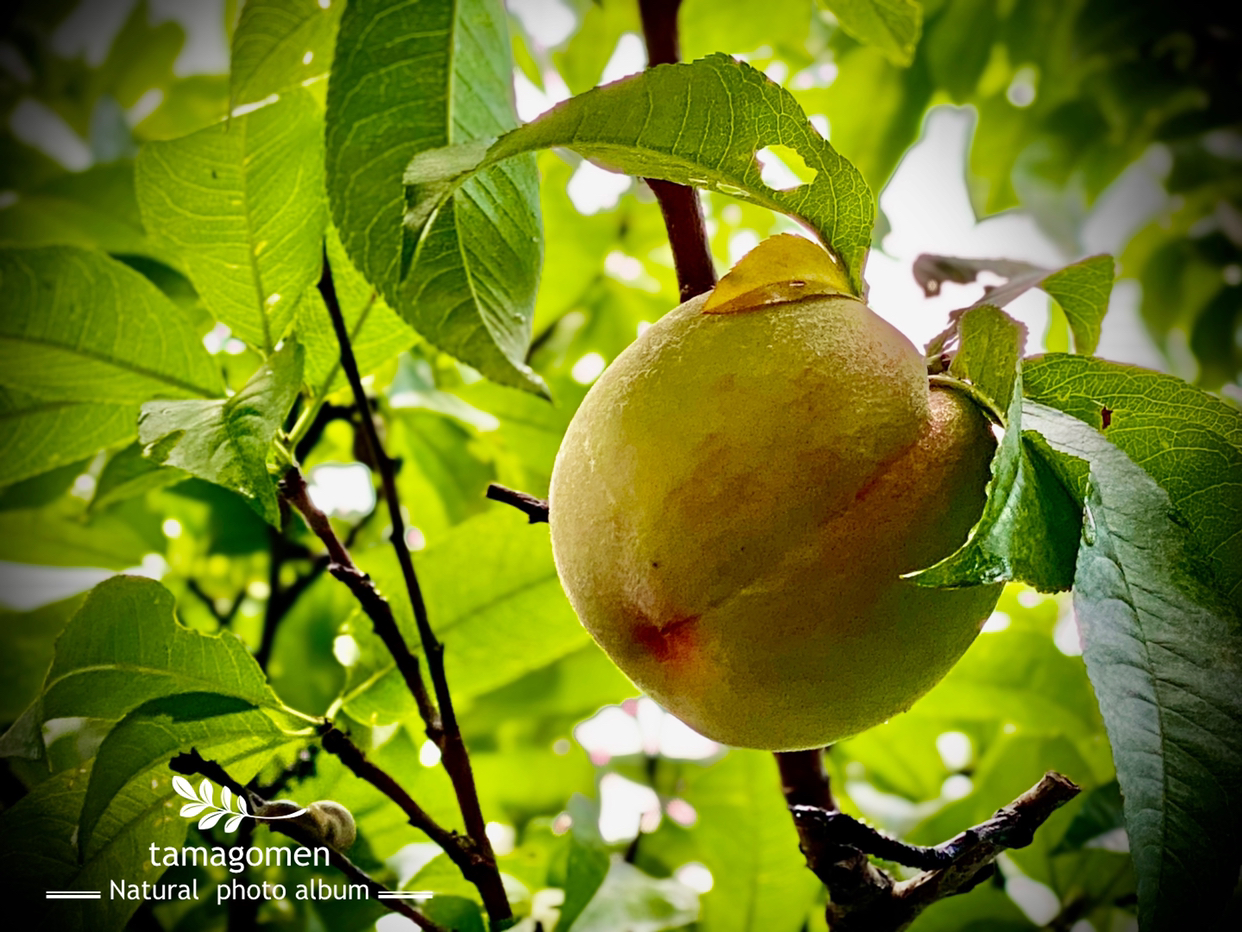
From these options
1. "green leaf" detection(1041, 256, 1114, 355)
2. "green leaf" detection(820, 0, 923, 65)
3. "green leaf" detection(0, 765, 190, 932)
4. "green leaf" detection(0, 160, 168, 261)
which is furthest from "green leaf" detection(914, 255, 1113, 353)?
"green leaf" detection(0, 160, 168, 261)

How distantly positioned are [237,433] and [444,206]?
18 centimetres

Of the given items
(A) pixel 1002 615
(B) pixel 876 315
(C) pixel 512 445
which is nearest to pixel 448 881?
(C) pixel 512 445

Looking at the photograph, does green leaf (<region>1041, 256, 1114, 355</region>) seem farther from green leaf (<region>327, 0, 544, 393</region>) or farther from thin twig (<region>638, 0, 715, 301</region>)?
green leaf (<region>327, 0, 544, 393</region>)

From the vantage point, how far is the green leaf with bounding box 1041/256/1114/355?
0.62 meters

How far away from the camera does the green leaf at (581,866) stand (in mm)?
767

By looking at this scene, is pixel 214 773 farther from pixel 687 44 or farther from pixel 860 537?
pixel 687 44

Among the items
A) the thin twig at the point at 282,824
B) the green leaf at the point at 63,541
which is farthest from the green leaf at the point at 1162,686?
the green leaf at the point at 63,541

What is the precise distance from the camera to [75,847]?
593 millimetres

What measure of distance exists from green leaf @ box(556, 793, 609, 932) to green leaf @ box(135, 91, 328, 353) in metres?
0.48

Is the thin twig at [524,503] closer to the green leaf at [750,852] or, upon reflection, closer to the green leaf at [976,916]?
the green leaf at [750,852]

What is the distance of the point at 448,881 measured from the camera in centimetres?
80

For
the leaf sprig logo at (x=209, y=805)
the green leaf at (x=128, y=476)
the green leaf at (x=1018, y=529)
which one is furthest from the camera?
the green leaf at (x=128, y=476)

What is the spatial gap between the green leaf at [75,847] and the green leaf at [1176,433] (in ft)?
1.99


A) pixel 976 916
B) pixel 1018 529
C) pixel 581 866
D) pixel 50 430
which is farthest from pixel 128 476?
pixel 976 916
